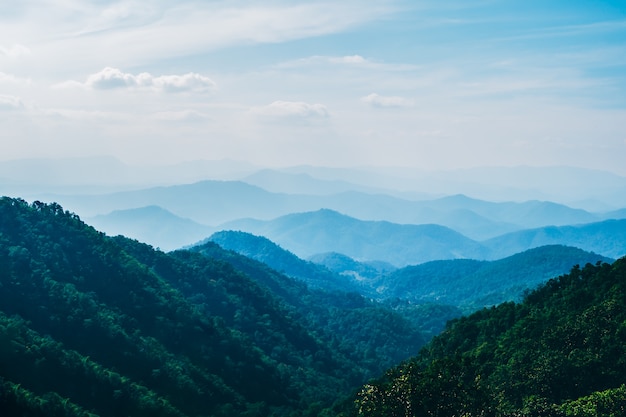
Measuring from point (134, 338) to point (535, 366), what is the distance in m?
34.3

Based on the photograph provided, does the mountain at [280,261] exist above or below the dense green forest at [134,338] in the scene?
above

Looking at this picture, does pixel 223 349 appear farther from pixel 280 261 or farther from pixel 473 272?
pixel 473 272

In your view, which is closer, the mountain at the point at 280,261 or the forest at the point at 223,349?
the forest at the point at 223,349

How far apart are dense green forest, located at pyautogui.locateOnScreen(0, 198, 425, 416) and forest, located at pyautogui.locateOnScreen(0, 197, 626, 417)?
0.47ft

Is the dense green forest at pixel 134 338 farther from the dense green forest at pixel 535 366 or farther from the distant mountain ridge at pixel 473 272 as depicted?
the distant mountain ridge at pixel 473 272

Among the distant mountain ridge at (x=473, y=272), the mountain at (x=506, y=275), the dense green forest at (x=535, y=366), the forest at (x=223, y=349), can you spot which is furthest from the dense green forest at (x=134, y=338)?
the mountain at (x=506, y=275)

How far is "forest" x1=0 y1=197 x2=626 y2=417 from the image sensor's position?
3338 centimetres

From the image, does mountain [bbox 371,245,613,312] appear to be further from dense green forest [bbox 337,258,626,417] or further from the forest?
dense green forest [bbox 337,258,626,417]

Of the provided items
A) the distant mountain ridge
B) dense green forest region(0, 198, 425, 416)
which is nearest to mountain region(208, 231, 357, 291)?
the distant mountain ridge

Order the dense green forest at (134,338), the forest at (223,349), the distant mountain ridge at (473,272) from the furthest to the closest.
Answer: the distant mountain ridge at (473,272) < the dense green forest at (134,338) < the forest at (223,349)

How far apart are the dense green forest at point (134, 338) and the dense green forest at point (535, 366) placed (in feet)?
46.0

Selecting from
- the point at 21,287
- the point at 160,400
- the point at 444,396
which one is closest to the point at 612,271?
the point at 444,396

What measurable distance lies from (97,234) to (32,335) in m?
22.7

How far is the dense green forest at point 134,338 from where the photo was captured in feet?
143
